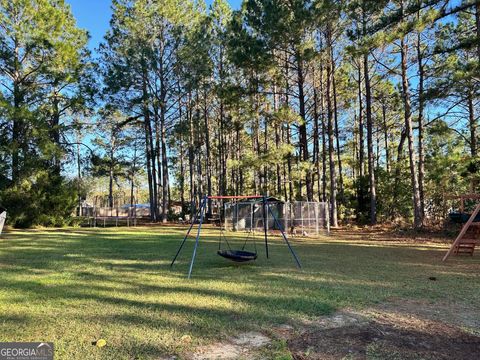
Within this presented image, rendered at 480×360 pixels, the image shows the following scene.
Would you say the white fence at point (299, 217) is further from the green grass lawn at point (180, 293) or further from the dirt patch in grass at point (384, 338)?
the dirt patch in grass at point (384, 338)

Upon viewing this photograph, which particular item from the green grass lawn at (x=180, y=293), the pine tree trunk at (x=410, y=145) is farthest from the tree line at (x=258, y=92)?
the green grass lawn at (x=180, y=293)

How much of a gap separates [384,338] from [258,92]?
1690 centimetres

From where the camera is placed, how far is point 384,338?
3713 mm

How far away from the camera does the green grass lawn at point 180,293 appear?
12.5 feet

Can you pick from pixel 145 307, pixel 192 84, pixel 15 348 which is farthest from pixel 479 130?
pixel 15 348

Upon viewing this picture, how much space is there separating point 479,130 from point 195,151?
21.0 metres

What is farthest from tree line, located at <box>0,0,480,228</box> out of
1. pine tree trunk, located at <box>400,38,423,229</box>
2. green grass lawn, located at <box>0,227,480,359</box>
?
green grass lawn, located at <box>0,227,480,359</box>

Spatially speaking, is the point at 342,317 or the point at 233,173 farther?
the point at 233,173

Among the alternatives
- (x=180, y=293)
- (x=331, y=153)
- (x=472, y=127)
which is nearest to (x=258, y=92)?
(x=331, y=153)

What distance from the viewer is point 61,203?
22094 mm

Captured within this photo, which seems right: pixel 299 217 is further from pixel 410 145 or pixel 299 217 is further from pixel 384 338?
pixel 384 338

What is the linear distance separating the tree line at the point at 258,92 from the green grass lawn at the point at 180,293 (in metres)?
6.01

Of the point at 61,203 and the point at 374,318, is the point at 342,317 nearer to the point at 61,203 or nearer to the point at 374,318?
the point at 374,318

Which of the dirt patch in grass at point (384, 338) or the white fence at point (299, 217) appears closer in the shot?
the dirt patch in grass at point (384, 338)
